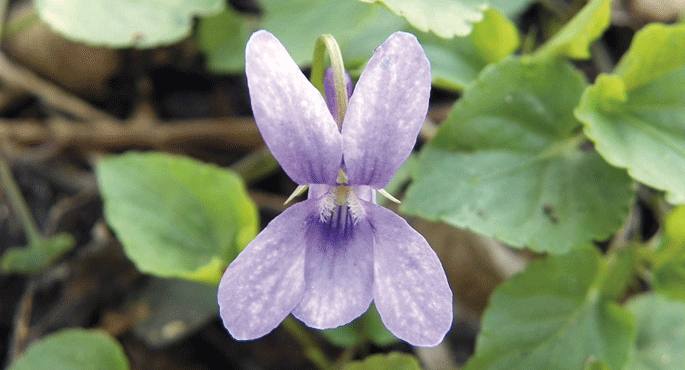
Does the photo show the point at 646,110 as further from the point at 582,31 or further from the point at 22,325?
the point at 22,325

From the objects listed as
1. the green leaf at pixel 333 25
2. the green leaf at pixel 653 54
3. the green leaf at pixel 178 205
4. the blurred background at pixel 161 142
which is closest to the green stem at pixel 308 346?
the blurred background at pixel 161 142

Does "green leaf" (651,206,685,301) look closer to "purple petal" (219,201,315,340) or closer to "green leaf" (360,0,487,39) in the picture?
"green leaf" (360,0,487,39)

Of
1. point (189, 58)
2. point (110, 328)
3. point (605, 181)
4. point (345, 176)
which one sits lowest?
point (110, 328)

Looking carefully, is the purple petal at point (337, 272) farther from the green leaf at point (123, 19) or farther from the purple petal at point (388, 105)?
the green leaf at point (123, 19)

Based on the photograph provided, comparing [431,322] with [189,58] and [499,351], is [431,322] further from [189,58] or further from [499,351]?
[189,58]

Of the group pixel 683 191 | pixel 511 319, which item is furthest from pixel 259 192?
pixel 683 191

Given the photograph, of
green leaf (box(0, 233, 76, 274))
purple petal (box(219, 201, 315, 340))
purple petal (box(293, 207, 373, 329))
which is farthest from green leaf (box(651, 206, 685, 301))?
green leaf (box(0, 233, 76, 274))
